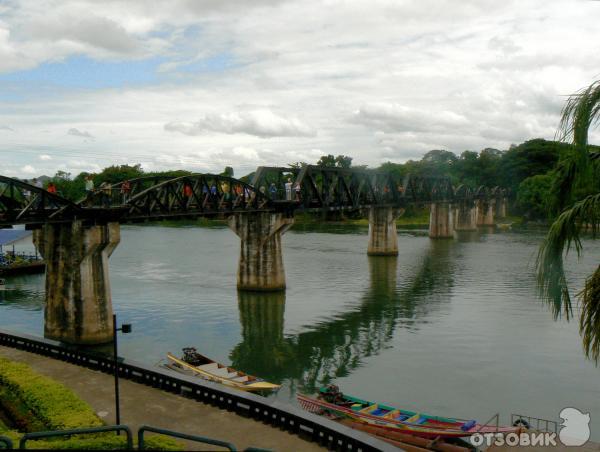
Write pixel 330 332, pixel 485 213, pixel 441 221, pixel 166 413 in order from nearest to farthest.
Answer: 1. pixel 166 413
2. pixel 330 332
3. pixel 441 221
4. pixel 485 213

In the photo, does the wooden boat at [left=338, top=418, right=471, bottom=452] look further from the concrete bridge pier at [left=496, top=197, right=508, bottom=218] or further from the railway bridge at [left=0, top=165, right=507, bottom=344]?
the concrete bridge pier at [left=496, top=197, right=508, bottom=218]

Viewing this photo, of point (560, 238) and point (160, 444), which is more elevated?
point (560, 238)

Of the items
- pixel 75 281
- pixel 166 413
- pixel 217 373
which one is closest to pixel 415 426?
pixel 166 413

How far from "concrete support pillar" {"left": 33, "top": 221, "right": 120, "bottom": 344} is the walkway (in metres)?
14.7

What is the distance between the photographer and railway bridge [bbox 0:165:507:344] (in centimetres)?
3856

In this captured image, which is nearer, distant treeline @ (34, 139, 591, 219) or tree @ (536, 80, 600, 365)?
tree @ (536, 80, 600, 365)

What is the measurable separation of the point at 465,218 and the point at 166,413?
13973 cm

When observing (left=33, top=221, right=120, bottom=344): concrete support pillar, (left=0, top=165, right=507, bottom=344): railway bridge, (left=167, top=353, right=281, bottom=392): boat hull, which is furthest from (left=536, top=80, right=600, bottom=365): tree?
(left=33, top=221, right=120, bottom=344): concrete support pillar

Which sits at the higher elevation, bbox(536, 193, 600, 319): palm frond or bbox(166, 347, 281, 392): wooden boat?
bbox(536, 193, 600, 319): palm frond

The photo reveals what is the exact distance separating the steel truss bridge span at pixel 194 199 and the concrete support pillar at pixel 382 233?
6.58 ft

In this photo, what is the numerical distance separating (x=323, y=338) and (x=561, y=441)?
2561 cm

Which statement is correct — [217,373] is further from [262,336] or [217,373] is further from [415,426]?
[262,336]

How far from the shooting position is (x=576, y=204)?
9820 millimetres

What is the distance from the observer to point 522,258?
301 feet
